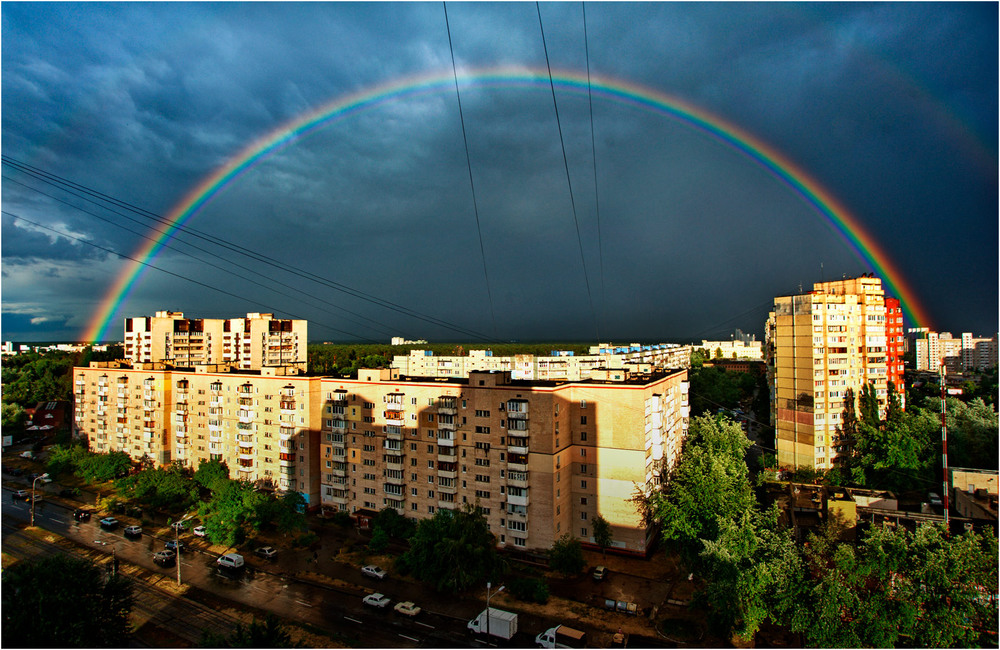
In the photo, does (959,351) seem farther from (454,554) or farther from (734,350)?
(454,554)

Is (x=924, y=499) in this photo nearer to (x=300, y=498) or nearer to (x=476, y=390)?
(x=476, y=390)

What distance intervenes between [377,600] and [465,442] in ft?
22.0

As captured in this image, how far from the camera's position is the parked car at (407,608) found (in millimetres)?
15500

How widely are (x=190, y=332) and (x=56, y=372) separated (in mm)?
12606

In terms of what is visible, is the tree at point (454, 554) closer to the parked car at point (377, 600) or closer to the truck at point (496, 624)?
the parked car at point (377, 600)

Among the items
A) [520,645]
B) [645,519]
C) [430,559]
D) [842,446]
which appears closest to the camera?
[520,645]

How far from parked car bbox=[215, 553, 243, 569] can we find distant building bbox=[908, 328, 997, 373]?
8965 cm

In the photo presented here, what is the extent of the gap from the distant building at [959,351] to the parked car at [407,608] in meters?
86.4

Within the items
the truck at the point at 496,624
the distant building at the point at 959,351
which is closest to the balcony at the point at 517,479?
the truck at the point at 496,624

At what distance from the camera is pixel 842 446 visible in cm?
2834

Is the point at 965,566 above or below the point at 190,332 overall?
below

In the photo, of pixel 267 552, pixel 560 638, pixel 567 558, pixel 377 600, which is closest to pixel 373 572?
pixel 377 600

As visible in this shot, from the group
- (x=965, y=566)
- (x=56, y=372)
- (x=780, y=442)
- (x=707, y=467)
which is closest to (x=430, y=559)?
(x=707, y=467)

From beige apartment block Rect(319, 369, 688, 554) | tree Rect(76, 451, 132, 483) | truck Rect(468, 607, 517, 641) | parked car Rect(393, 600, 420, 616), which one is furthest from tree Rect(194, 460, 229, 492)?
truck Rect(468, 607, 517, 641)
